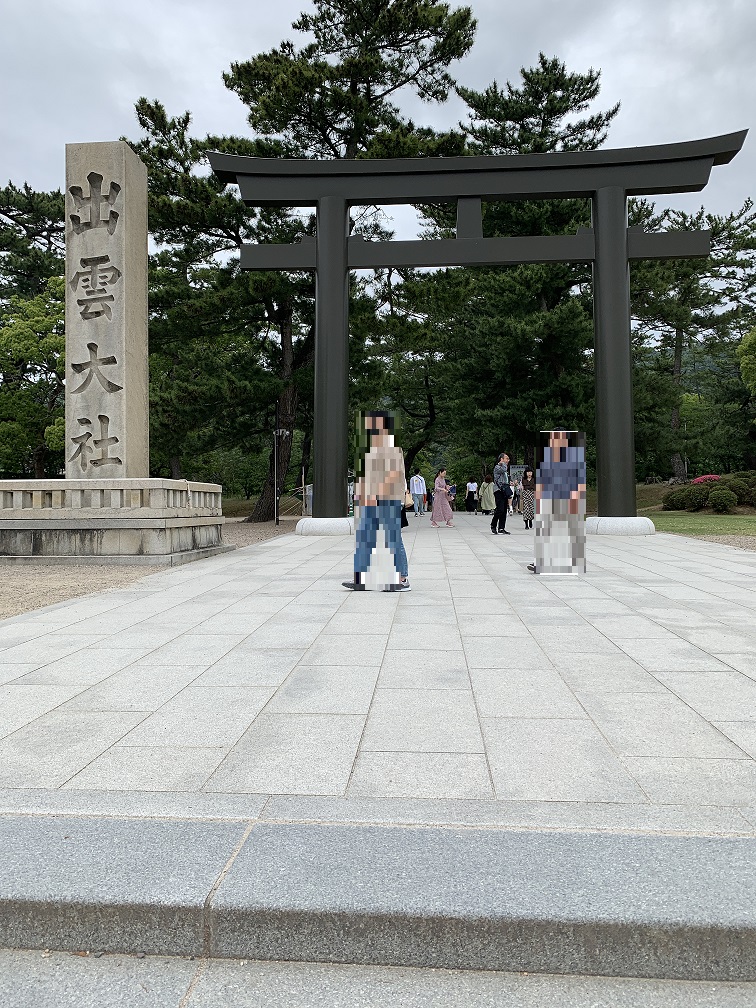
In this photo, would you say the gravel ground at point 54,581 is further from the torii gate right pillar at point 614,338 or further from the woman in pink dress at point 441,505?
the woman in pink dress at point 441,505

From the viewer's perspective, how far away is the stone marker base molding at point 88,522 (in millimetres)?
10656

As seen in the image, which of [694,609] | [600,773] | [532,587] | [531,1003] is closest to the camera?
[531,1003]

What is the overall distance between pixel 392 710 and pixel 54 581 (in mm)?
6557

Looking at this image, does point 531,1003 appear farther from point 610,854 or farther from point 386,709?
point 386,709

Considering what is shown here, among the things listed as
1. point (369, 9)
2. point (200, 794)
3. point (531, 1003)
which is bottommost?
point (531, 1003)

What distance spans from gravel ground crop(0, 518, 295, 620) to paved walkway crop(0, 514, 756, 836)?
1.79ft

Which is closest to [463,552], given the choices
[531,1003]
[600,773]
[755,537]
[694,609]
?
[694,609]

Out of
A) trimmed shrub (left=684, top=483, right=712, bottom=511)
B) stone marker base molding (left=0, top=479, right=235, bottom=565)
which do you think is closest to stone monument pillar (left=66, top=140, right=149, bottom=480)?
stone marker base molding (left=0, top=479, right=235, bottom=565)

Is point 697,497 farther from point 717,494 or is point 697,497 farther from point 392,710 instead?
point 392,710

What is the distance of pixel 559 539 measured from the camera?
30.6 feet

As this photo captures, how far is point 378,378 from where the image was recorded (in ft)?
74.8

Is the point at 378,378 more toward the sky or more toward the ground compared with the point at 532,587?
more toward the sky

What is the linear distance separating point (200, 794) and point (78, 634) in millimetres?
3380

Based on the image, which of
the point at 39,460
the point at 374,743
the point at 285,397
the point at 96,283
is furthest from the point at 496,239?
the point at 39,460
